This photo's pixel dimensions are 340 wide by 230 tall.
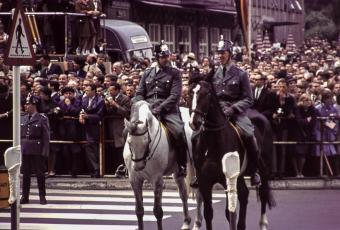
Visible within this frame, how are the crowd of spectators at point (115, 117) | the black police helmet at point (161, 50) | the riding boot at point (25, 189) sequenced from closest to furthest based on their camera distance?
the black police helmet at point (161, 50)
the riding boot at point (25, 189)
the crowd of spectators at point (115, 117)

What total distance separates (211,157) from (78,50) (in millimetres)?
16862

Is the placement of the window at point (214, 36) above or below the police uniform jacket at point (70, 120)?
below

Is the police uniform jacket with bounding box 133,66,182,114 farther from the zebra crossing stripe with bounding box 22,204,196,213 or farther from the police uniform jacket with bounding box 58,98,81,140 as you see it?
the police uniform jacket with bounding box 58,98,81,140

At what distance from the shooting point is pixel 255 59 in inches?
1945

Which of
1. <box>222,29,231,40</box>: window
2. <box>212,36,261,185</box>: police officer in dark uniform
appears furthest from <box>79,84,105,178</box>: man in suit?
<box>222,29,231,40</box>: window

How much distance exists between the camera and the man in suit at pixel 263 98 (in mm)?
24719

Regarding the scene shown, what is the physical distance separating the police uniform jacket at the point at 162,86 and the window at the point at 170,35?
4396 cm

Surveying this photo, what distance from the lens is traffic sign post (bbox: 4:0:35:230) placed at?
53.5 feet

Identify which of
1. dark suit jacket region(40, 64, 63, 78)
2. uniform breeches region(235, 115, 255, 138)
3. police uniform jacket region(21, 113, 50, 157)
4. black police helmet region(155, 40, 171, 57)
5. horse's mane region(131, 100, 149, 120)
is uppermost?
black police helmet region(155, 40, 171, 57)

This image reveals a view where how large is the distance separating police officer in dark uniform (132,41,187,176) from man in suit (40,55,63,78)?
11759 millimetres

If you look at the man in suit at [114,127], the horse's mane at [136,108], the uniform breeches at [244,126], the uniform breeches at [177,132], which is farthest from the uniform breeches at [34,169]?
the uniform breeches at [244,126]

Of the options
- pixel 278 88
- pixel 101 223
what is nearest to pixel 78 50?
pixel 278 88

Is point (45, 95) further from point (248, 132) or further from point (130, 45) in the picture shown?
point (130, 45)

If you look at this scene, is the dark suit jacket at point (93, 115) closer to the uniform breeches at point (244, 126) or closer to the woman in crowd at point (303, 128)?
the woman in crowd at point (303, 128)
